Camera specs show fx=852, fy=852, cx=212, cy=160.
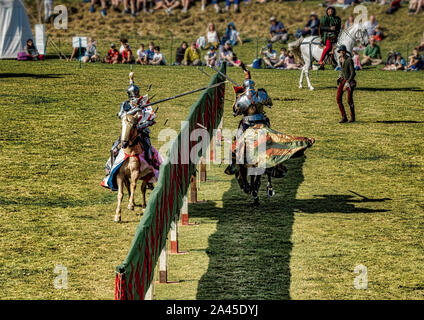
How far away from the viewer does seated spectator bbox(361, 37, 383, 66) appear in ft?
118

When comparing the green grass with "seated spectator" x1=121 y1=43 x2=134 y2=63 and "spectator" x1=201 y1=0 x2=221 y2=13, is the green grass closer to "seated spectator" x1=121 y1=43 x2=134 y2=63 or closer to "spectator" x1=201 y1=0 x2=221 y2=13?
"seated spectator" x1=121 y1=43 x2=134 y2=63

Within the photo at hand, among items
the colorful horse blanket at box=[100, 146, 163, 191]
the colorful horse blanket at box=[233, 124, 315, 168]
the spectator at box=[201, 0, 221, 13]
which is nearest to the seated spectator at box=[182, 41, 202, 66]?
the spectator at box=[201, 0, 221, 13]

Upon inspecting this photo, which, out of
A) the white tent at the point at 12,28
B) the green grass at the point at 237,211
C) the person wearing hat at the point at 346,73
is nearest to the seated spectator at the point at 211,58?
the green grass at the point at 237,211

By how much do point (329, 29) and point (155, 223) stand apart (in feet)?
63.2

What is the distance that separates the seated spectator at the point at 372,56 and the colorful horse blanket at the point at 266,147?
839 inches

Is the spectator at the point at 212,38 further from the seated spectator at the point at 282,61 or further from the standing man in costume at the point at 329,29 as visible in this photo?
the standing man in costume at the point at 329,29

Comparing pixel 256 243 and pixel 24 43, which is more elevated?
pixel 24 43

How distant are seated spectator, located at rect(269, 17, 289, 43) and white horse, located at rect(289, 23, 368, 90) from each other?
9366 mm

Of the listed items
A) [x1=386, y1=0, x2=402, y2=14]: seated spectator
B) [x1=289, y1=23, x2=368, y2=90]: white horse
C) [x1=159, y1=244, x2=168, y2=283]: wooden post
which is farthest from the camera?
[x1=386, y1=0, x2=402, y2=14]: seated spectator

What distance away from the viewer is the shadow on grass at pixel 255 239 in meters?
12.0

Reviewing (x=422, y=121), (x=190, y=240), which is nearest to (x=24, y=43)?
(x=422, y=121)
